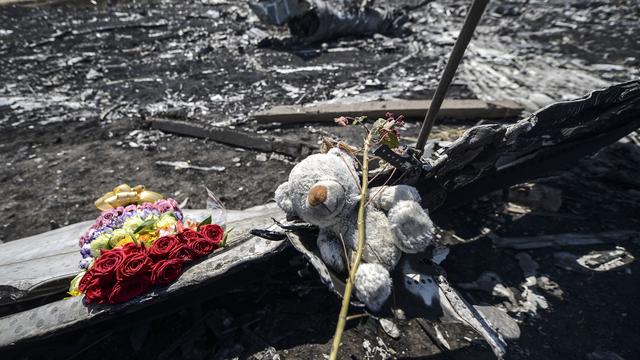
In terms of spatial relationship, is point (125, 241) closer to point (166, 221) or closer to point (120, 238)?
point (120, 238)

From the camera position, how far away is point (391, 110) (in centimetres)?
565

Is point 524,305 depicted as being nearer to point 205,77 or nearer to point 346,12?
point 205,77

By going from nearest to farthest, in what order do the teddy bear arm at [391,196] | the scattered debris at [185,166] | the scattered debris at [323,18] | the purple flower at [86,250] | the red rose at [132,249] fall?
the teddy bear arm at [391,196], the red rose at [132,249], the purple flower at [86,250], the scattered debris at [185,166], the scattered debris at [323,18]

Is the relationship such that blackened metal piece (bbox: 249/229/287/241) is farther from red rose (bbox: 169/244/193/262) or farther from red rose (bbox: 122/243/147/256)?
red rose (bbox: 122/243/147/256)

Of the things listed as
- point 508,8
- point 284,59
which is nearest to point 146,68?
point 284,59

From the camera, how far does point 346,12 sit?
9.19 m

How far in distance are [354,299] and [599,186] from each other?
138 inches

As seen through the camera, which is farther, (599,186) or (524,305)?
(599,186)

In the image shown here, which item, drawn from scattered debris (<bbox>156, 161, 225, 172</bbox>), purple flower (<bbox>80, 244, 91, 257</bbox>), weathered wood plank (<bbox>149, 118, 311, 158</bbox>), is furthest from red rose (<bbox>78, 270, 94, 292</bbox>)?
weathered wood plank (<bbox>149, 118, 311, 158</bbox>)

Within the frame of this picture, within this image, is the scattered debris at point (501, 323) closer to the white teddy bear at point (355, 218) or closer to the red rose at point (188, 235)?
the white teddy bear at point (355, 218)

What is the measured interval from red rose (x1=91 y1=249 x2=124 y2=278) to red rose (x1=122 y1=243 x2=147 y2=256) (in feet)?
0.10

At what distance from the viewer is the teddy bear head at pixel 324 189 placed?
2139mm

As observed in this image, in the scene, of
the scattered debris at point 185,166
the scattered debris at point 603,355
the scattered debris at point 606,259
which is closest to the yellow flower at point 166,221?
the scattered debris at point 185,166

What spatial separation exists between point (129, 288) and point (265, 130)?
378 centimetres
